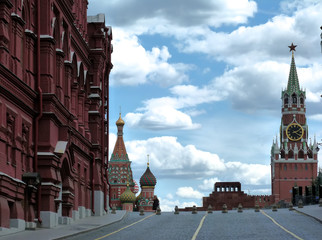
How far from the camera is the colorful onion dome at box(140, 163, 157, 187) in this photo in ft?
566

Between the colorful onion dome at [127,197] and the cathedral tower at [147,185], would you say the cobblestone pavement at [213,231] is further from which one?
the cathedral tower at [147,185]

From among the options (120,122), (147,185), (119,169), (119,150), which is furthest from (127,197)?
(119,150)

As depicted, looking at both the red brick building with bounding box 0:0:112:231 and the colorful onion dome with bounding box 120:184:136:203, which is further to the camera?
the colorful onion dome with bounding box 120:184:136:203

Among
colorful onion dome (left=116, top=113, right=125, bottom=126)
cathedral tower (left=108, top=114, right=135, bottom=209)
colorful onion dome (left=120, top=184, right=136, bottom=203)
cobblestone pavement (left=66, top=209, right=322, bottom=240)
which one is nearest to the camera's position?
cobblestone pavement (left=66, top=209, right=322, bottom=240)

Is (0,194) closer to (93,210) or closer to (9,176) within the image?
(9,176)

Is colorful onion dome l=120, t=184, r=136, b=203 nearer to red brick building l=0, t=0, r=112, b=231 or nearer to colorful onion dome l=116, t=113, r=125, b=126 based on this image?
colorful onion dome l=116, t=113, r=125, b=126

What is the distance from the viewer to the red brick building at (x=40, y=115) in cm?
3244

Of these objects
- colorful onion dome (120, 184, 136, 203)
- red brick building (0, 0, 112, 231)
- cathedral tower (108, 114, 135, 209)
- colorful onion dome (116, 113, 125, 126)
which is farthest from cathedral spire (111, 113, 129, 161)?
red brick building (0, 0, 112, 231)

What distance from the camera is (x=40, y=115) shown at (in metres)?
36.5

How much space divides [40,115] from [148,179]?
137139 millimetres

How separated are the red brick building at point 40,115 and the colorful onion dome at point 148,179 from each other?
120899mm

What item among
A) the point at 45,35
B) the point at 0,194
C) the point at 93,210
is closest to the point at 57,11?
the point at 45,35

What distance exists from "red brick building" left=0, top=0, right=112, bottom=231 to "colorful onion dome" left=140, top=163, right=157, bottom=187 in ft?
397

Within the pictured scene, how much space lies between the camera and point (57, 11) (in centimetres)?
4156
